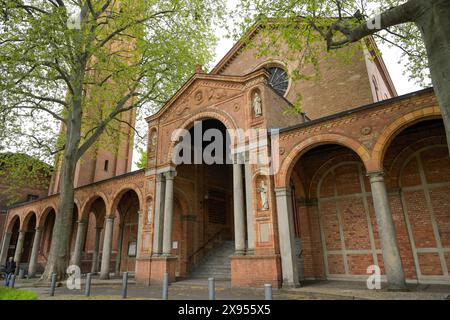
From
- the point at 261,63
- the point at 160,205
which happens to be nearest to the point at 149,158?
the point at 160,205

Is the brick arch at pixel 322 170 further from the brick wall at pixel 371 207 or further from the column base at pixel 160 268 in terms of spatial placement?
the column base at pixel 160 268

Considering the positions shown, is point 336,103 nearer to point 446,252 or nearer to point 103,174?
point 446,252

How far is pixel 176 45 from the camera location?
50.2 feet

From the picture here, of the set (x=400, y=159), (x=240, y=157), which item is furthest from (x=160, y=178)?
(x=400, y=159)

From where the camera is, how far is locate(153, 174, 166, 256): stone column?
13.2m

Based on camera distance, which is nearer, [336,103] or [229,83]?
[229,83]

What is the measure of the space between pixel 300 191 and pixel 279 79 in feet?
29.5

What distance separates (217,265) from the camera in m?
14.6

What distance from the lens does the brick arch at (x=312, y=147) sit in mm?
9141

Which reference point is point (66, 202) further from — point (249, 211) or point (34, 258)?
point (34, 258)

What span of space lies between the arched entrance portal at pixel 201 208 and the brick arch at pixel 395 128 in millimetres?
7692

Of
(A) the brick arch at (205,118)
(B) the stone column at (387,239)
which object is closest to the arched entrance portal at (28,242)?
(A) the brick arch at (205,118)

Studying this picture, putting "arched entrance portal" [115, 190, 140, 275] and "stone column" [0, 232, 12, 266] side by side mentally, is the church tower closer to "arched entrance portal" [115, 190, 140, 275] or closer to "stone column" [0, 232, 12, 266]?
"stone column" [0, 232, 12, 266]

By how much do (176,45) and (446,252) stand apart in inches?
560
